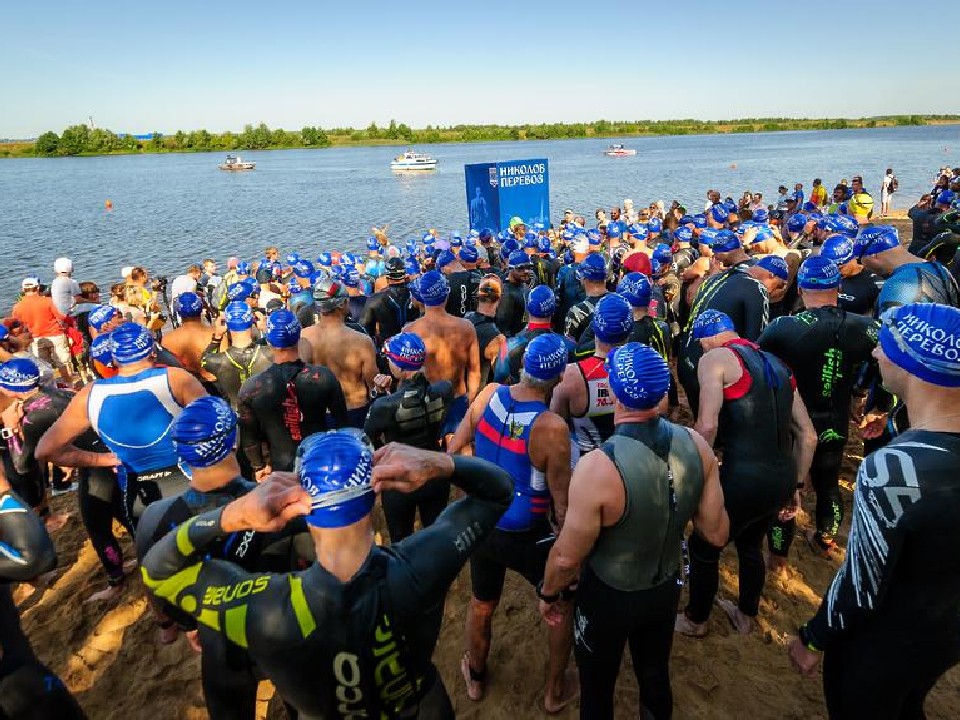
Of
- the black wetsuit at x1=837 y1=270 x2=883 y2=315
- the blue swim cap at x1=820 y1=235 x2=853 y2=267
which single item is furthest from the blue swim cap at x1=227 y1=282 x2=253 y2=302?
the black wetsuit at x1=837 y1=270 x2=883 y2=315

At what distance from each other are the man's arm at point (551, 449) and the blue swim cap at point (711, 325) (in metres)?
1.39

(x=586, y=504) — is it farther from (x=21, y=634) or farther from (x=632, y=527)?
(x=21, y=634)

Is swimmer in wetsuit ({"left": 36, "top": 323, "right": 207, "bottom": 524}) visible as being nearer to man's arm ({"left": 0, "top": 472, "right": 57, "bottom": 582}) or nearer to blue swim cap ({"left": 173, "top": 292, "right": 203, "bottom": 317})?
man's arm ({"left": 0, "top": 472, "right": 57, "bottom": 582})

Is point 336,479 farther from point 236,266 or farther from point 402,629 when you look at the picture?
point 236,266

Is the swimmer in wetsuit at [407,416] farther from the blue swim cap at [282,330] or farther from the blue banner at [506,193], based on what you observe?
the blue banner at [506,193]

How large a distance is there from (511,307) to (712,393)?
13.4ft

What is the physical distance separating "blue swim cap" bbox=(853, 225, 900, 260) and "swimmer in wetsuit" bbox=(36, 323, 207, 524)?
21.8 feet

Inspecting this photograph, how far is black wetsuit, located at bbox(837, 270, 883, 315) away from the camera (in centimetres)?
584

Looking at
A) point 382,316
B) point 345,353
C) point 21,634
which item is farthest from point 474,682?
point 382,316

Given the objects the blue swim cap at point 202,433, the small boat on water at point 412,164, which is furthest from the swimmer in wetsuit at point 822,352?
the small boat on water at point 412,164

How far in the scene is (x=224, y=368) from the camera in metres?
5.31

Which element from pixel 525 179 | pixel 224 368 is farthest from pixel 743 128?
pixel 224 368

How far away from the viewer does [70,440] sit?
12.8ft

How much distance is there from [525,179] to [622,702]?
15.3m
